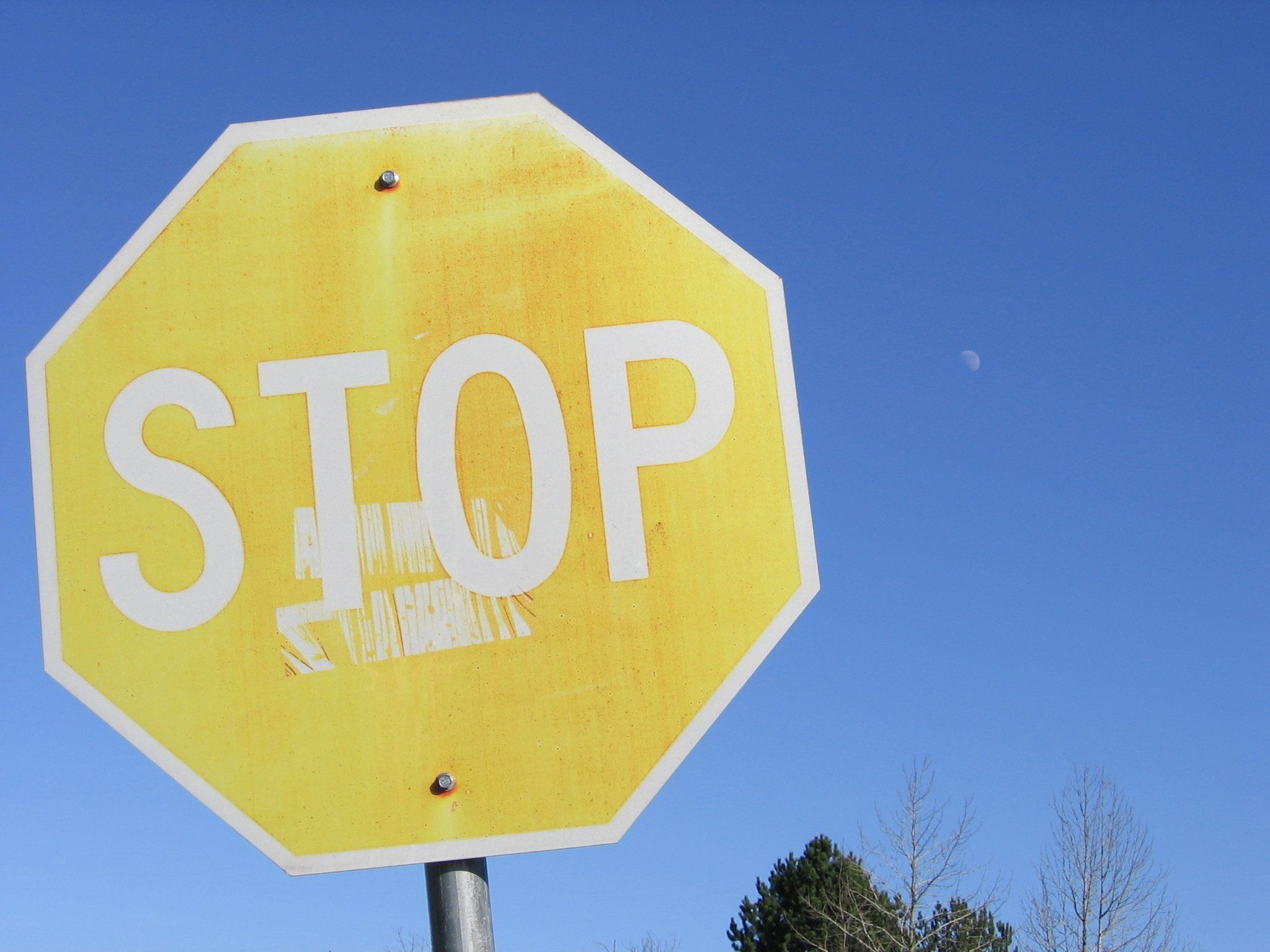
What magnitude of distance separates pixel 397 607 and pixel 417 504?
0.42 feet

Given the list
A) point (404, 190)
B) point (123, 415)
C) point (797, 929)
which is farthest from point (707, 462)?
point (797, 929)

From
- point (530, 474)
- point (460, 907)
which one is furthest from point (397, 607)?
point (460, 907)

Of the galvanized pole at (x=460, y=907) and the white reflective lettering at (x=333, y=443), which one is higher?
the white reflective lettering at (x=333, y=443)

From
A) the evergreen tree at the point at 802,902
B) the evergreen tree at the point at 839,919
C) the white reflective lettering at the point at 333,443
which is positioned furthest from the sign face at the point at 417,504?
the evergreen tree at the point at 802,902

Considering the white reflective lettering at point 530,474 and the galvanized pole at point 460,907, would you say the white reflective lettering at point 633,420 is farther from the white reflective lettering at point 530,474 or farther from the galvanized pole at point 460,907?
the galvanized pole at point 460,907

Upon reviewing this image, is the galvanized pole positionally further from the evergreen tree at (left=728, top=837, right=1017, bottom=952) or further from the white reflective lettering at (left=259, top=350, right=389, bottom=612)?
the evergreen tree at (left=728, top=837, right=1017, bottom=952)

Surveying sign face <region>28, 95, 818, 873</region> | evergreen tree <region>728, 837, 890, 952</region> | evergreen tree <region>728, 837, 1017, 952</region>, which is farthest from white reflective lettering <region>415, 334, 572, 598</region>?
evergreen tree <region>728, 837, 890, 952</region>

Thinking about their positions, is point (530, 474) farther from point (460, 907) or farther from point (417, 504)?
point (460, 907)

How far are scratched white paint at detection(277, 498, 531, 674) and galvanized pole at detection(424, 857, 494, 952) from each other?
0.86 ft

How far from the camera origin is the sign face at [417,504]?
1.63 metres

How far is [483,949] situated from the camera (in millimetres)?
1588

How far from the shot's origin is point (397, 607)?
167 cm

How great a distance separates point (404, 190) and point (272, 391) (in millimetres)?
320

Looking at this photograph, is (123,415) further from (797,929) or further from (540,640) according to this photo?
(797,929)
